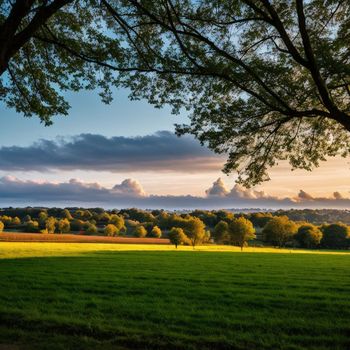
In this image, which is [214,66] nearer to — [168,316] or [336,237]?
[168,316]

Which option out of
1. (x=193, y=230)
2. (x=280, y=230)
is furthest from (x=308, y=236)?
(x=193, y=230)

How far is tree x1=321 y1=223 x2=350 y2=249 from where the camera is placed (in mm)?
126062

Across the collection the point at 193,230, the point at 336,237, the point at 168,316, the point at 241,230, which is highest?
the point at 168,316

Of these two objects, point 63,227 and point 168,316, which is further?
point 63,227

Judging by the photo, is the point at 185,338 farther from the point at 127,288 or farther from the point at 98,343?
the point at 127,288

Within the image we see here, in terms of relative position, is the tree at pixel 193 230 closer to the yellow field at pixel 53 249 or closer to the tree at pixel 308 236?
the yellow field at pixel 53 249

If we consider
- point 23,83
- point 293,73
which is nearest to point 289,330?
point 293,73

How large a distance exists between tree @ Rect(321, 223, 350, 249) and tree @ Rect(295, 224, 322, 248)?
143 inches

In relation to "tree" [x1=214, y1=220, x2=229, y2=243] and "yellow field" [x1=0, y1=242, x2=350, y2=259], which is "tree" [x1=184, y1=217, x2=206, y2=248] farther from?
"yellow field" [x1=0, y1=242, x2=350, y2=259]

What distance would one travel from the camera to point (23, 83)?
643 inches

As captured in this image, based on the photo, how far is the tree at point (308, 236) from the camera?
12050 cm

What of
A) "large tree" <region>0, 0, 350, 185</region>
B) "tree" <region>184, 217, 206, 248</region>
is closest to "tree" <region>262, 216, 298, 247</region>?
"tree" <region>184, 217, 206, 248</region>

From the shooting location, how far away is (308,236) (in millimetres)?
120625

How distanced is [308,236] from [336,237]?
12.9 meters
